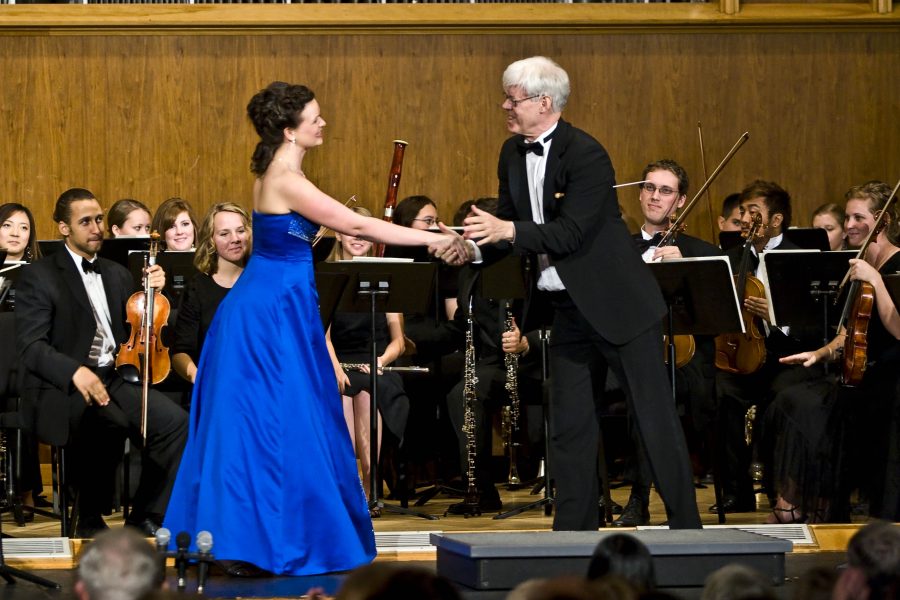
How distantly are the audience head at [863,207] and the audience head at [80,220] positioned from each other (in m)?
3.23

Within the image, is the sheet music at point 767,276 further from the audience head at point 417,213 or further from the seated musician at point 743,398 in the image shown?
the audience head at point 417,213

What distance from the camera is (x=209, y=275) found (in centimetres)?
573

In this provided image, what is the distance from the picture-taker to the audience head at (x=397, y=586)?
6.06 feet

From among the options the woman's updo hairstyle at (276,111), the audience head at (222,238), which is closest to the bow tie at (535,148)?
the woman's updo hairstyle at (276,111)

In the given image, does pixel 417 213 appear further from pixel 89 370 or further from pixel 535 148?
pixel 535 148

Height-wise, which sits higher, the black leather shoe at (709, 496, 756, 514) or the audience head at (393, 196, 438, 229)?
the audience head at (393, 196, 438, 229)

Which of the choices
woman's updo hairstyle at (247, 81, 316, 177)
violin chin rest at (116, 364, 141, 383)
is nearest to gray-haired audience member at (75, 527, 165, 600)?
woman's updo hairstyle at (247, 81, 316, 177)

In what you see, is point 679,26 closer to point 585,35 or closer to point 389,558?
point 585,35

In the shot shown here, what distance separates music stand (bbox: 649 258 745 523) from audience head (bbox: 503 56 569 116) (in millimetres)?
1024

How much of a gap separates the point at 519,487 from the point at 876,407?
2.11 m

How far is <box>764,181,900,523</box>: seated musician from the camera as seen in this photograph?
5.29m

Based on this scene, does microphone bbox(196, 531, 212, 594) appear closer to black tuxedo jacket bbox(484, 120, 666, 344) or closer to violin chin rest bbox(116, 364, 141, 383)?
black tuxedo jacket bbox(484, 120, 666, 344)

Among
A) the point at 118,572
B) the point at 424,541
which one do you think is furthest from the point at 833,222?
the point at 118,572

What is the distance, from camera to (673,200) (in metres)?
5.86
